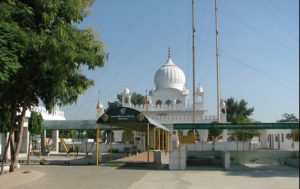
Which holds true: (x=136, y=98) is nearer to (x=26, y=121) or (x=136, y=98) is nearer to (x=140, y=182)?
(x=26, y=121)

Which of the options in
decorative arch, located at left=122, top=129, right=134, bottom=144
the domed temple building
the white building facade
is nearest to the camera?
the white building facade

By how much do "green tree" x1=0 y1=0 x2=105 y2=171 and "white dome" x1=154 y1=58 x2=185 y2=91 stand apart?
58004 mm

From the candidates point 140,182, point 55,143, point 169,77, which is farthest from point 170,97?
point 140,182

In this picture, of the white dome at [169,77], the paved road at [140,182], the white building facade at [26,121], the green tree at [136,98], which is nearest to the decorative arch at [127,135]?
the white building facade at [26,121]

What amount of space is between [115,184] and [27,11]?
6802 millimetres

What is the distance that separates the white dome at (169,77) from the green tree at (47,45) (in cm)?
5800

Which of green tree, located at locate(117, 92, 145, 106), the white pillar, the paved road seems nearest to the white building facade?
the white pillar

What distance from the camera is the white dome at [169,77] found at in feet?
245

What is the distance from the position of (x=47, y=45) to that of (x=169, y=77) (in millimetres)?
61841

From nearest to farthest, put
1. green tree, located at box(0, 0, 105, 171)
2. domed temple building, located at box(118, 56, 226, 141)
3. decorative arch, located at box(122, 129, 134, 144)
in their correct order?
1. green tree, located at box(0, 0, 105, 171)
2. decorative arch, located at box(122, 129, 134, 144)
3. domed temple building, located at box(118, 56, 226, 141)

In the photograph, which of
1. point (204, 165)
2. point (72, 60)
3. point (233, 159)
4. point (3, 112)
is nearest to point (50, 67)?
point (72, 60)

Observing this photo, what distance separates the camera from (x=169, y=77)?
7488cm

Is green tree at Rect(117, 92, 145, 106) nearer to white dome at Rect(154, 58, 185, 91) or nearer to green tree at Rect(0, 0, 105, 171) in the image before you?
white dome at Rect(154, 58, 185, 91)

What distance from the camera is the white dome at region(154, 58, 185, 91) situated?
7481cm
